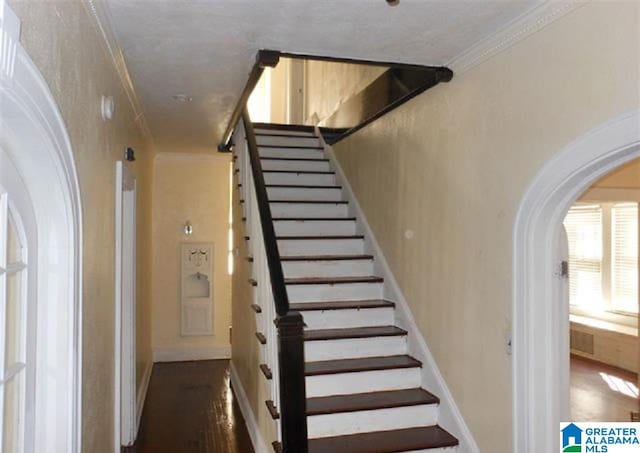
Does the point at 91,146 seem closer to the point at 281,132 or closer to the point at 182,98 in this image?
the point at 182,98

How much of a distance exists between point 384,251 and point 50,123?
114 inches

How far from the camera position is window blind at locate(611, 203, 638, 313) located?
6539 mm

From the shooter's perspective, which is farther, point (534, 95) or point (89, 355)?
point (534, 95)

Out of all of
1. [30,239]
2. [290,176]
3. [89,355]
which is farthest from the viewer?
[290,176]

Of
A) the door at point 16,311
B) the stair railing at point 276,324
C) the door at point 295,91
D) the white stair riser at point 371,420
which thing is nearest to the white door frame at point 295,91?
the door at point 295,91

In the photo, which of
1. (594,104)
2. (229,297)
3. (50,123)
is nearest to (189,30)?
(50,123)

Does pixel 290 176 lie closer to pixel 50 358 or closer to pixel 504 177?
pixel 504 177

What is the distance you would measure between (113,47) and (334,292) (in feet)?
7.46

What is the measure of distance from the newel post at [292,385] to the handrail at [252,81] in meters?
1.41

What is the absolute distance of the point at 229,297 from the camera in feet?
21.2

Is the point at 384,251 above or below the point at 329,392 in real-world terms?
above

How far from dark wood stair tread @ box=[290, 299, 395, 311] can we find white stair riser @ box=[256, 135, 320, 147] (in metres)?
2.25

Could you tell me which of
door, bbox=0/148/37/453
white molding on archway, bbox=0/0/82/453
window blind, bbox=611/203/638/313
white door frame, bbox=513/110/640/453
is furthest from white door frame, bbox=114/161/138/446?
window blind, bbox=611/203/638/313

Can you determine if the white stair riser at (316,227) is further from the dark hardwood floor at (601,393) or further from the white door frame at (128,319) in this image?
the dark hardwood floor at (601,393)
